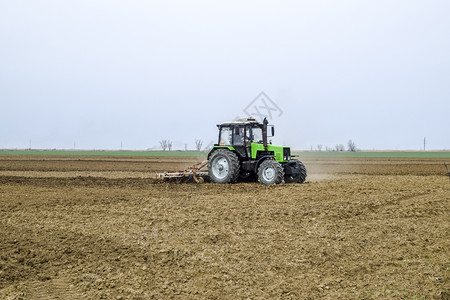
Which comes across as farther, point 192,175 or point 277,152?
point 192,175

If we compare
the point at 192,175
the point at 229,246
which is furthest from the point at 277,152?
the point at 229,246

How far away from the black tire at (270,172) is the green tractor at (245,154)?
0.13m

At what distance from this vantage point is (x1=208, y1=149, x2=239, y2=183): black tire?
16906 mm

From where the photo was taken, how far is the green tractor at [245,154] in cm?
1698

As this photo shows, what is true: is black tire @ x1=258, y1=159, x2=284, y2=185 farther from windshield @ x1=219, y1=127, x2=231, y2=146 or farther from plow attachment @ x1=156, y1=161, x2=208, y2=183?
plow attachment @ x1=156, y1=161, x2=208, y2=183

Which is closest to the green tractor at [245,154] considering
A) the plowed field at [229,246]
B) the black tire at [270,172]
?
the black tire at [270,172]

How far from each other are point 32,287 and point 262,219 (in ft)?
17.9

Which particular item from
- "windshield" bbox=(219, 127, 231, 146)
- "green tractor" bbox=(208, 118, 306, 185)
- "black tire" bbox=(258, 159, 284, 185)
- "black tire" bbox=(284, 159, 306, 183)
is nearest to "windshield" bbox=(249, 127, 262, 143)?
"green tractor" bbox=(208, 118, 306, 185)

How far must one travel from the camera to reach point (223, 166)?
57.4ft

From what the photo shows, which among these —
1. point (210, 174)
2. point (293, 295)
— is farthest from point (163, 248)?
point (210, 174)

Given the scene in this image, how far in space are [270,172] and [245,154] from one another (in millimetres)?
1494

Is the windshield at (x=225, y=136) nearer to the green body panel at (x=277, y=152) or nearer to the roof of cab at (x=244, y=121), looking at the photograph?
the roof of cab at (x=244, y=121)

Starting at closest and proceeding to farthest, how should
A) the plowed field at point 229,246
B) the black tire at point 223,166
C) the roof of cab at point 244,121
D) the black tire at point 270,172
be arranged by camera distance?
the plowed field at point 229,246 → the black tire at point 270,172 → the black tire at point 223,166 → the roof of cab at point 244,121

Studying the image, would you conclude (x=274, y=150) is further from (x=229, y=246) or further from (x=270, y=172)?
(x=229, y=246)
